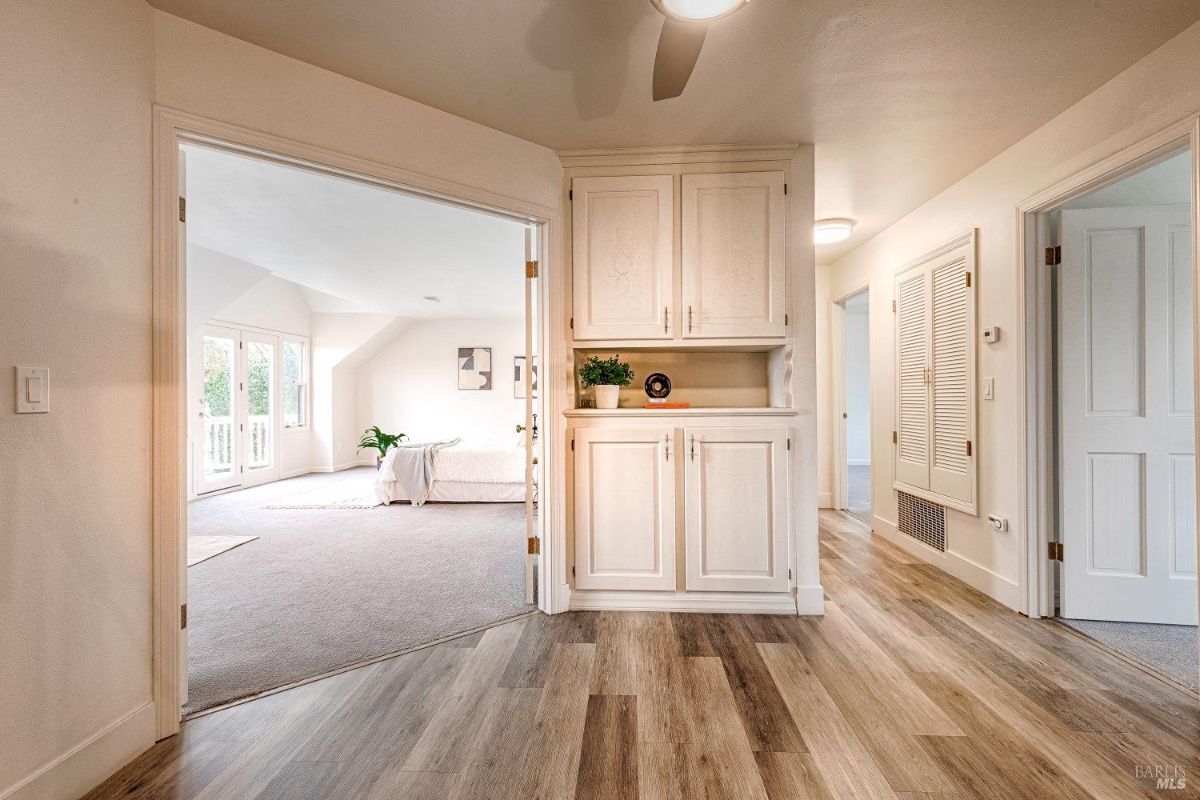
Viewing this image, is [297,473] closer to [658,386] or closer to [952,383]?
[658,386]

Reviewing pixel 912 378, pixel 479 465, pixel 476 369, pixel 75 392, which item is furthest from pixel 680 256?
pixel 476 369

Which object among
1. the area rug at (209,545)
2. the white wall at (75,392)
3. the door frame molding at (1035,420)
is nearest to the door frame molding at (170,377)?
the white wall at (75,392)

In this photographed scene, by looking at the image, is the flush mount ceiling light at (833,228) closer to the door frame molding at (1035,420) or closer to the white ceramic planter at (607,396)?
the door frame molding at (1035,420)

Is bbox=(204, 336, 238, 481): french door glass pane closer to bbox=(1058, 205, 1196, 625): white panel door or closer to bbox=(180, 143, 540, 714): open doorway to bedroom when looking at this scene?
bbox=(180, 143, 540, 714): open doorway to bedroom

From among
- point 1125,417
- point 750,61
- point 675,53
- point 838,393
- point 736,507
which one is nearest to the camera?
point 675,53

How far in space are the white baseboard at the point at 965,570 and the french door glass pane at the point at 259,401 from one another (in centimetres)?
720

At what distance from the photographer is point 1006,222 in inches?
110

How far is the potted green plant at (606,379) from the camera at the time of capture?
2.82 m

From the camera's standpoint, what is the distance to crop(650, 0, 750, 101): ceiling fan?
138 centimetres

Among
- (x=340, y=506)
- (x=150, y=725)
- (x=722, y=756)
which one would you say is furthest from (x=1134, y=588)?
(x=340, y=506)

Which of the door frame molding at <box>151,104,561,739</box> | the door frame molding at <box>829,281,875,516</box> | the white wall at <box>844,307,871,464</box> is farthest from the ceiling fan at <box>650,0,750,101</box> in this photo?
the white wall at <box>844,307,871,464</box>

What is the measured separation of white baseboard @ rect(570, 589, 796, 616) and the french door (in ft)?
17.8

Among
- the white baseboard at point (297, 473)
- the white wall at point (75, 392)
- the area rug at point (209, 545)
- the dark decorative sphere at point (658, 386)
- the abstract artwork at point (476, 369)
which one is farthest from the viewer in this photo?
the abstract artwork at point (476, 369)

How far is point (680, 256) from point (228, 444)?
247 inches
